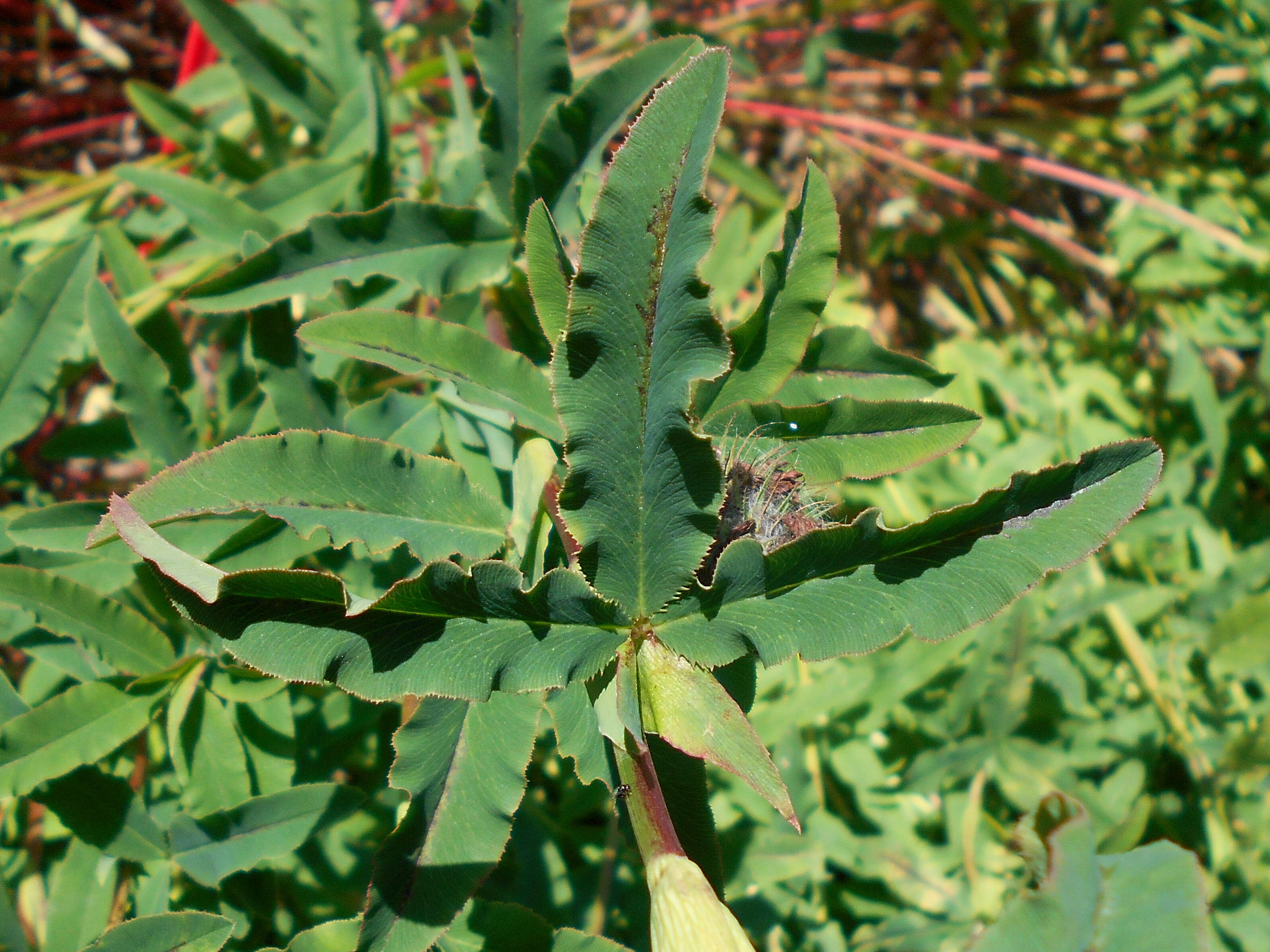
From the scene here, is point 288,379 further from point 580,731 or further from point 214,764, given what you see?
point 580,731

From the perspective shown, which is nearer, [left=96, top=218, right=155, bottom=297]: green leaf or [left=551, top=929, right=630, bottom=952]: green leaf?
[left=551, top=929, right=630, bottom=952]: green leaf

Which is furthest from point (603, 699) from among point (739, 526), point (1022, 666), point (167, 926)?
point (1022, 666)

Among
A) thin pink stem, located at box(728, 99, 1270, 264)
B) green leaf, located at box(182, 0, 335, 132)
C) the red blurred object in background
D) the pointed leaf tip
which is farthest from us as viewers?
thin pink stem, located at box(728, 99, 1270, 264)

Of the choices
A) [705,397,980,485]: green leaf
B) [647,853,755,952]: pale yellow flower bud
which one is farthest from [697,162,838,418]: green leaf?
[647,853,755,952]: pale yellow flower bud

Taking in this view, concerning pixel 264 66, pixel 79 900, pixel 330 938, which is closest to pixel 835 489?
pixel 330 938

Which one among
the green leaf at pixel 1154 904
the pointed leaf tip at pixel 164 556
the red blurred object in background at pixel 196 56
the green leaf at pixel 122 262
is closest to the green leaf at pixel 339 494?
the pointed leaf tip at pixel 164 556

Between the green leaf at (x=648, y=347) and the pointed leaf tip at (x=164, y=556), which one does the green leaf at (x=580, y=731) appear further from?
the pointed leaf tip at (x=164, y=556)

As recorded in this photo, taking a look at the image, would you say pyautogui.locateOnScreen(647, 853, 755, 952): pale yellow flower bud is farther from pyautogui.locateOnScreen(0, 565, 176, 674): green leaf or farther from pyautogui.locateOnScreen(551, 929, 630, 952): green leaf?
pyautogui.locateOnScreen(0, 565, 176, 674): green leaf

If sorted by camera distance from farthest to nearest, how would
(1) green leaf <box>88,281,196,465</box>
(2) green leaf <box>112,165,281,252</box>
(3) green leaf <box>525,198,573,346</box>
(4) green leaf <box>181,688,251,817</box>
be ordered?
1. (2) green leaf <box>112,165,281,252</box>
2. (1) green leaf <box>88,281,196,465</box>
3. (4) green leaf <box>181,688,251,817</box>
4. (3) green leaf <box>525,198,573,346</box>
